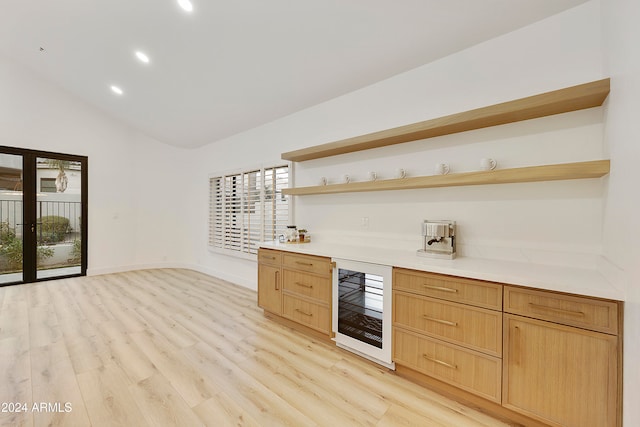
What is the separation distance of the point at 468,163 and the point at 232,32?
256 cm

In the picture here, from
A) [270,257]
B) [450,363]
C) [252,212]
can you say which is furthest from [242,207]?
[450,363]

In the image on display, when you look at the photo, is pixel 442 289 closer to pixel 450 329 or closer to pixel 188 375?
pixel 450 329

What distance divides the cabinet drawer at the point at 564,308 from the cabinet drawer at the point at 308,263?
1.43 m

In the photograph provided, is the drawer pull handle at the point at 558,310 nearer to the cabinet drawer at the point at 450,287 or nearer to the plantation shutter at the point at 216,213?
the cabinet drawer at the point at 450,287

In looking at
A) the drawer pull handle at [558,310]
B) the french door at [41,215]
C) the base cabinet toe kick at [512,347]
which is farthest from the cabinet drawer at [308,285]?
the french door at [41,215]

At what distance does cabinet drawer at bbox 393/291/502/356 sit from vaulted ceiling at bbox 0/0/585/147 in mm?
2143

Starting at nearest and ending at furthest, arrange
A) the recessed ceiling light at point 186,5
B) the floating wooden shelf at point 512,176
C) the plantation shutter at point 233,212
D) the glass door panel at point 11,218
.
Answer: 1. the floating wooden shelf at point 512,176
2. the recessed ceiling light at point 186,5
3. the glass door panel at point 11,218
4. the plantation shutter at point 233,212

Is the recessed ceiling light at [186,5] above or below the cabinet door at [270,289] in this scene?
above

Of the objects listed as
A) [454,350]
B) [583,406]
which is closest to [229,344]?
[454,350]

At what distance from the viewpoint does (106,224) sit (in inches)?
208

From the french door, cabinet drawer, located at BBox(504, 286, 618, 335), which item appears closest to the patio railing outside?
the french door

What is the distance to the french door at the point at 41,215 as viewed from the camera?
437 cm

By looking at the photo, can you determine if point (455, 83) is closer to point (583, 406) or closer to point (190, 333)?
point (583, 406)

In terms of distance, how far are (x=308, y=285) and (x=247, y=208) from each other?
86.1 inches
